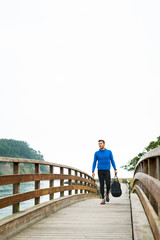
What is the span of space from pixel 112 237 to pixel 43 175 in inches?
107

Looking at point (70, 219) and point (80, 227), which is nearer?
point (80, 227)

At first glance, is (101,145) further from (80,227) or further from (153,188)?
(153,188)

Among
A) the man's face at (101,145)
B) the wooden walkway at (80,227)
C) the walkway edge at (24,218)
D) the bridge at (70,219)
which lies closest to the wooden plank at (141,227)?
the bridge at (70,219)

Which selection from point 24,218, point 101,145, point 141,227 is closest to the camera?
point 141,227

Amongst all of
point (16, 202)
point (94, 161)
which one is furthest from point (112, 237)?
point (94, 161)

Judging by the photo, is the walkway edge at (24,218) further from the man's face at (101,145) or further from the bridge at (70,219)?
the man's face at (101,145)

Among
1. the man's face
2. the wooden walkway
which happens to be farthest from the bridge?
the man's face

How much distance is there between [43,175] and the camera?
7.46 m

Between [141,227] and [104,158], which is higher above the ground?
[104,158]

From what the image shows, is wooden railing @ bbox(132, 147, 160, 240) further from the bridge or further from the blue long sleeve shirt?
the blue long sleeve shirt

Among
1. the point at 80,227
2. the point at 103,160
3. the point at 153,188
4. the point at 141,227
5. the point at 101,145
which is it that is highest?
the point at 101,145

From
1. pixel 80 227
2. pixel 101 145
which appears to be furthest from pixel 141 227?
pixel 101 145

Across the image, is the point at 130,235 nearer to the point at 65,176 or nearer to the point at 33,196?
the point at 33,196

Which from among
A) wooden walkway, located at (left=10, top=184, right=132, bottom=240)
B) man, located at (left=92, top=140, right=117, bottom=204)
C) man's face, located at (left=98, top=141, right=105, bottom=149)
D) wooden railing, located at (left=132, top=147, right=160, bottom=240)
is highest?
man's face, located at (left=98, top=141, right=105, bottom=149)
